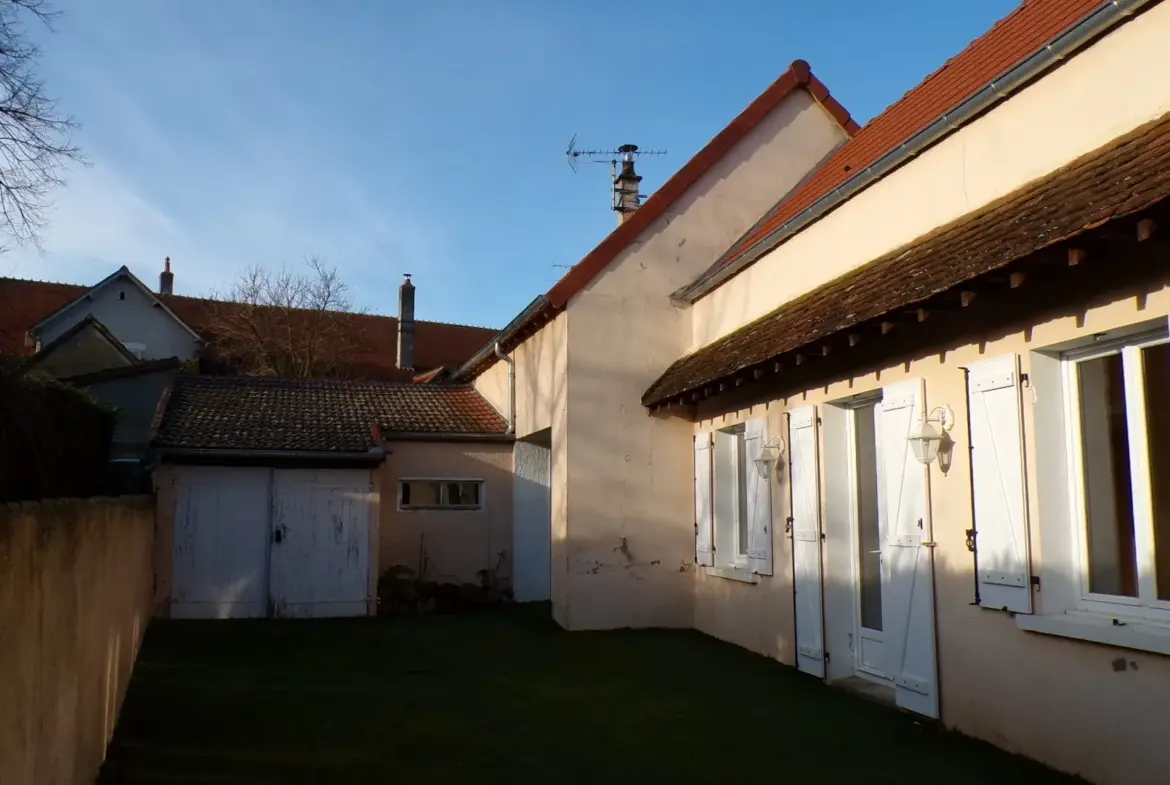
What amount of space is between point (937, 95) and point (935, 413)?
4.48 meters

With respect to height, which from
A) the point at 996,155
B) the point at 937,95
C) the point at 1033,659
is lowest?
the point at 1033,659

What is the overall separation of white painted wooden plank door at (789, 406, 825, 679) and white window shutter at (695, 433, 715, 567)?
7.50ft

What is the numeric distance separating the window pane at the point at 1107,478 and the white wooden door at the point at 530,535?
10.3 m

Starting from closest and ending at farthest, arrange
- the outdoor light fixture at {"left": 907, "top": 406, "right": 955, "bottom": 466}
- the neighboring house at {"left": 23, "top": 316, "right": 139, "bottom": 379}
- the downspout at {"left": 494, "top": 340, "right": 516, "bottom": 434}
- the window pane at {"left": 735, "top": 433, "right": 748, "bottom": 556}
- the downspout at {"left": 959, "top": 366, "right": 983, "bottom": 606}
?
the downspout at {"left": 959, "top": 366, "right": 983, "bottom": 606} < the outdoor light fixture at {"left": 907, "top": 406, "right": 955, "bottom": 466} < the window pane at {"left": 735, "top": 433, "right": 748, "bottom": 556} < the downspout at {"left": 494, "top": 340, "right": 516, "bottom": 434} < the neighboring house at {"left": 23, "top": 316, "right": 139, "bottom": 379}

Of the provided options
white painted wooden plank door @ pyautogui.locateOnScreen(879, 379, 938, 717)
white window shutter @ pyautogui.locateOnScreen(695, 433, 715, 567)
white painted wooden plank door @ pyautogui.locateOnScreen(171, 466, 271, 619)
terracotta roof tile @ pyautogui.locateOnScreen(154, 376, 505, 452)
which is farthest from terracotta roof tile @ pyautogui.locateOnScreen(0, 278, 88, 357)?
white painted wooden plank door @ pyautogui.locateOnScreen(879, 379, 938, 717)

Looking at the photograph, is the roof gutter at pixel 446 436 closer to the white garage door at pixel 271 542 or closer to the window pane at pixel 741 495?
the white garage door at pixel 271 542

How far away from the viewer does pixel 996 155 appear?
7.18 meters

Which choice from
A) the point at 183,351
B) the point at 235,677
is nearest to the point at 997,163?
the point at 235,677

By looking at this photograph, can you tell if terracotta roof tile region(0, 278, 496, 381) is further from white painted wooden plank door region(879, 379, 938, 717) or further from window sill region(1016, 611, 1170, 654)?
window sill region(1016, 611, 1170, 654)

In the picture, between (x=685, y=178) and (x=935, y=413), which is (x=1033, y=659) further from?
(x=685, y=178)

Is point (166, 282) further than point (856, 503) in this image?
Yes

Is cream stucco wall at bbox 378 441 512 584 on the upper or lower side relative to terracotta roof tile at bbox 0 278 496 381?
lower

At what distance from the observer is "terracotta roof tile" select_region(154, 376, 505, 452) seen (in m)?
14.1

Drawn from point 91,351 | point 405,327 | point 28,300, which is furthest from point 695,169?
point 28,300
